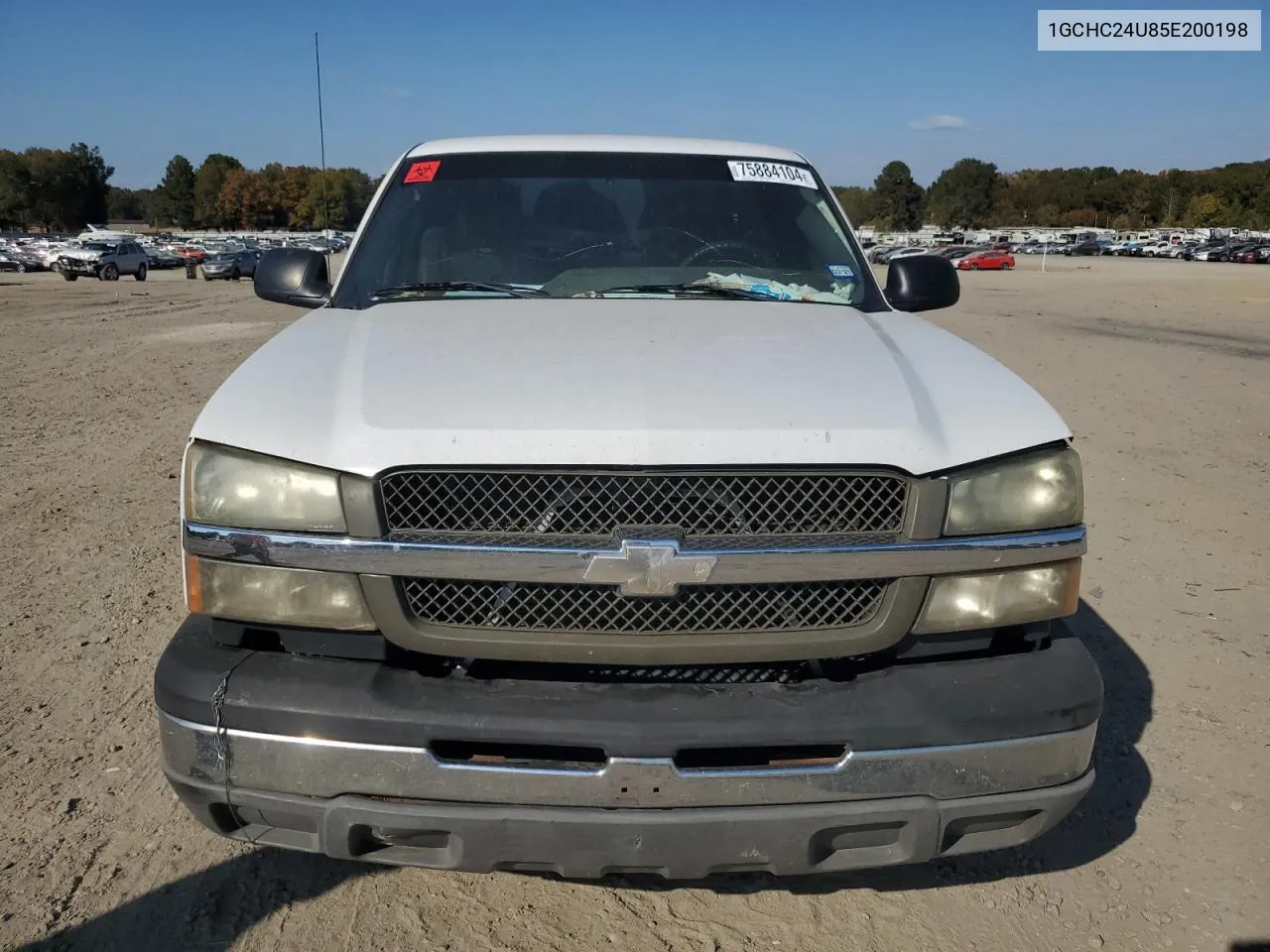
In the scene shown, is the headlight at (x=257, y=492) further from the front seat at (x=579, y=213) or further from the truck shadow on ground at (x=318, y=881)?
the front seat at (x=579, y=213)

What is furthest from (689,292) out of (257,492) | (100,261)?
(100,261)

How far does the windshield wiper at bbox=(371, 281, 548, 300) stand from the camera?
132 inches

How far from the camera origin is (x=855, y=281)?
356 cm

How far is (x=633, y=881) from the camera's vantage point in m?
2.77

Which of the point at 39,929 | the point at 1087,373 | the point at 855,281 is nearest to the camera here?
the point at 39,929

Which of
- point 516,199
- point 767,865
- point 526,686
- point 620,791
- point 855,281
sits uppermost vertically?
point 516,199

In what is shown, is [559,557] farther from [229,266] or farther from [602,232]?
[229,266]

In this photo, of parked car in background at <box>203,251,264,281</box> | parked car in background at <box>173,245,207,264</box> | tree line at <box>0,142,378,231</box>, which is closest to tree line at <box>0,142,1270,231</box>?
tree line at <box>0,142,378,231</box>

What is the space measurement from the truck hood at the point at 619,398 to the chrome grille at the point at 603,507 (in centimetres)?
5

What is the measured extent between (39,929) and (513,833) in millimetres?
1357

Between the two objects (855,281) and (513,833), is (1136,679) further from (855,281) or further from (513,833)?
(513,833)

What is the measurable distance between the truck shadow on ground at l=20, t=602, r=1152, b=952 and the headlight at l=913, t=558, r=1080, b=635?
2.36 ft

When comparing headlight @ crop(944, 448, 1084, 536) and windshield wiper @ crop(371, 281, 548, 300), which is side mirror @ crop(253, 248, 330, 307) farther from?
headlight @ crop(944, 448, 1084, 536)

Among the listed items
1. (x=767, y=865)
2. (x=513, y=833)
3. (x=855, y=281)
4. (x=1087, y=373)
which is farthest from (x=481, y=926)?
(x=1087, y=373)
